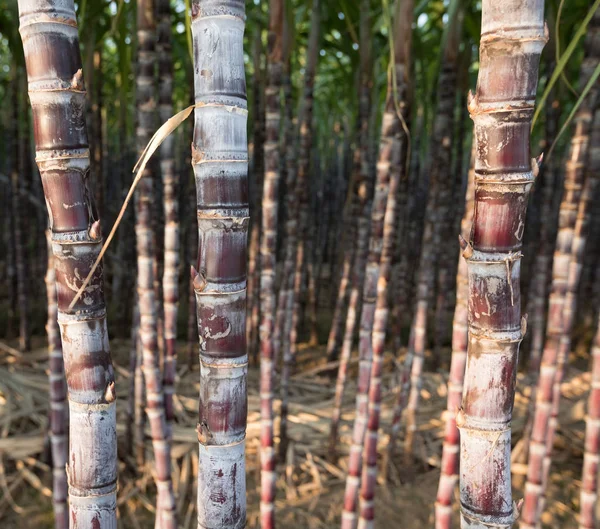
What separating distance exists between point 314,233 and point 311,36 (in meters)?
3.17

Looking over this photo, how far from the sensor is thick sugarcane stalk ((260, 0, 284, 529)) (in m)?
1.73

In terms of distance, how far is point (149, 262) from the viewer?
163cm

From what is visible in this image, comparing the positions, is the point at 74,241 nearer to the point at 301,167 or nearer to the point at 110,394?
the point at 110,394

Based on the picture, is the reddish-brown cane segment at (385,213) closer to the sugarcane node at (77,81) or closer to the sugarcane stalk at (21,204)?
the sugarcane node at (77,81)

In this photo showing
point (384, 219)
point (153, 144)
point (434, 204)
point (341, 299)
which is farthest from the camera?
A: point (341, 299)

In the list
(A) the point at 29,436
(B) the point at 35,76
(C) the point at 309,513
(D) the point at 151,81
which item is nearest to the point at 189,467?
(C) the point at 309,513

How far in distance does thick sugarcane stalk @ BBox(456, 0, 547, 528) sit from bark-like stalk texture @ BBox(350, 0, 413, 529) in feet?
3.18

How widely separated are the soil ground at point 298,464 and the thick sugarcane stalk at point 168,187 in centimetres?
67

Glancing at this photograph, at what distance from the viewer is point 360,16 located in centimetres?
259

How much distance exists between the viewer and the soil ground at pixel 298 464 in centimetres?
236

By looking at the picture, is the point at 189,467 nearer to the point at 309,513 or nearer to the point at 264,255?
the point at 309,513

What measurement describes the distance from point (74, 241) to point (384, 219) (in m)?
1.19


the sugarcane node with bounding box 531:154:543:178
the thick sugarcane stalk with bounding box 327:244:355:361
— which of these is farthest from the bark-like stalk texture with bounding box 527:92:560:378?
the sugarcane node with bounding box 531:154:543:178

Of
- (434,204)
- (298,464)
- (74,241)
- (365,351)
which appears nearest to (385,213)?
(365,351)
